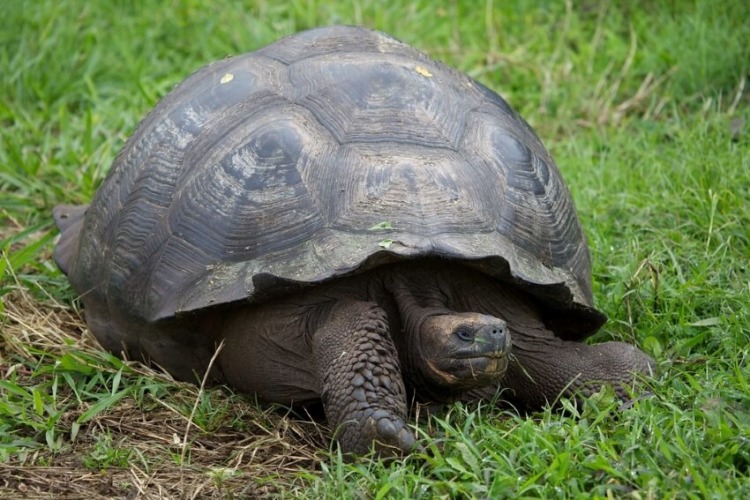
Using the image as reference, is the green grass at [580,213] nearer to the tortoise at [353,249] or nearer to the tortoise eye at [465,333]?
the tortoise at [353,249]

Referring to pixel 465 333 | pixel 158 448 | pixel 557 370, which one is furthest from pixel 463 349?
pixel 158 448

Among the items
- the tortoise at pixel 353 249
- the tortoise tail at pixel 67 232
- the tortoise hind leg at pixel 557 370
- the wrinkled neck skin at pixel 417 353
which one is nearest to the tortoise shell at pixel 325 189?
the tortoise at pixel 353 249

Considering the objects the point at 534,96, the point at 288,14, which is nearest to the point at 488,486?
the point at 534,96

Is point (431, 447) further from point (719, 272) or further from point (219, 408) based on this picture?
point (719, 272)

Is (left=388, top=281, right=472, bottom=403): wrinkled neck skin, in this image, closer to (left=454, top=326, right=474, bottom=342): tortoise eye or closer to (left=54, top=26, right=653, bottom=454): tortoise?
(left=54, top=26, right=653, bottom=454): tortoise

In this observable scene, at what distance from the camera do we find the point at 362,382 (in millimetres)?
3707

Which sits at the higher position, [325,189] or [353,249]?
[325,189]

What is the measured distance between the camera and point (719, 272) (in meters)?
4.93

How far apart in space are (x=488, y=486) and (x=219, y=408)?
1.21m

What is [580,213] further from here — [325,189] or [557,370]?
[325,189]

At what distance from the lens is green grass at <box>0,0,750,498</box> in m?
3.51

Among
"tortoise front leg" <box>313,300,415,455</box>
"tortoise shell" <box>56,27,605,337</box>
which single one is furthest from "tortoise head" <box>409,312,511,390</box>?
"tortoise shell" <box>56,27,605,337</box>

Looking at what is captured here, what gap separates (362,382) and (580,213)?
2479 mm

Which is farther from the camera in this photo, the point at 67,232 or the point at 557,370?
the point at 67,232
